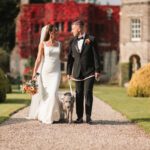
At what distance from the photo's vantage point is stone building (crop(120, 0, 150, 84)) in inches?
1909

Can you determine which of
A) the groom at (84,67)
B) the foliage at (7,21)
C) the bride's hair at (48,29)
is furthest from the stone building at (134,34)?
the groom at (84,67)

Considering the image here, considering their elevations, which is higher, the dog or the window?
the window

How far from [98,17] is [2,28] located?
922cm

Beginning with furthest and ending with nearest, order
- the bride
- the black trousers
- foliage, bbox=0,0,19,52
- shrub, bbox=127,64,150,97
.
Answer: foliage, bbox=0,0,19,52 → shrub, bbox=127,64,150,97 → the bride → the black trousers

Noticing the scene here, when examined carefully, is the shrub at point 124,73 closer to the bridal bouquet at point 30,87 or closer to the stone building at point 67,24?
the stone building at point 67,24

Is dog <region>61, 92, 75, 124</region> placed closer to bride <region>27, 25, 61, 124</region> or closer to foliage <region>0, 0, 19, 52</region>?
bride <region>27, 25, 61, 124</region>

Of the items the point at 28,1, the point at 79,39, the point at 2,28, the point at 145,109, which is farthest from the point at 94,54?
the point at 28,1

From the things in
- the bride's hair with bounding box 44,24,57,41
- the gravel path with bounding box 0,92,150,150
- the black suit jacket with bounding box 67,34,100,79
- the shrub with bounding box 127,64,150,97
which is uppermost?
the bride's hair with bounding box 44,24,57,41

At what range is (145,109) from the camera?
19703 millimetres

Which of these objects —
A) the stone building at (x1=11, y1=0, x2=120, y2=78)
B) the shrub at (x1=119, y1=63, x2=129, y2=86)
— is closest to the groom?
the shrub at (x1=119, y1=63, x2=129, y2=86)

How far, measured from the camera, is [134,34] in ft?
161

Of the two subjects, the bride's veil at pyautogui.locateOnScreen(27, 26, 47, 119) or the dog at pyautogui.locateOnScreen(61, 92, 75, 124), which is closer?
the dog at pyautogui.locateOnScreen(61, 92, 75, 124)

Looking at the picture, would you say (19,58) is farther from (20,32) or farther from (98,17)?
(98,17)

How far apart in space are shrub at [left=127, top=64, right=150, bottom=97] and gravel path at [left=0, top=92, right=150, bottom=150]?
13.3 metres
